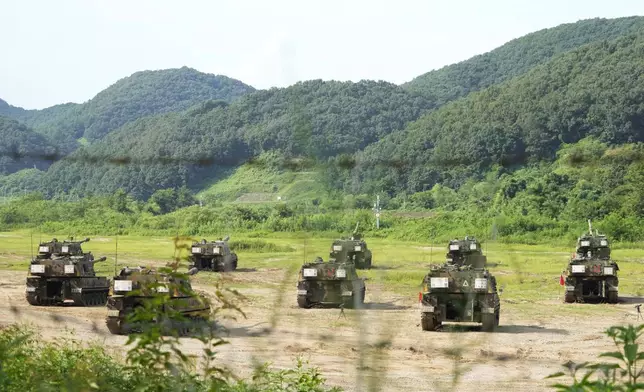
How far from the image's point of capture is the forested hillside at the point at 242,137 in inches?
131

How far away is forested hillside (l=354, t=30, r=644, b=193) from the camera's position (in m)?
3.57

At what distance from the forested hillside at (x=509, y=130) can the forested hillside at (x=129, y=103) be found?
4.46ft

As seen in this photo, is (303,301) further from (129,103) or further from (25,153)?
(25,153)

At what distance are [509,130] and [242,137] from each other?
3.49 feet

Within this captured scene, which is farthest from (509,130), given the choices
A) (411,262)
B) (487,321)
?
(411,262)

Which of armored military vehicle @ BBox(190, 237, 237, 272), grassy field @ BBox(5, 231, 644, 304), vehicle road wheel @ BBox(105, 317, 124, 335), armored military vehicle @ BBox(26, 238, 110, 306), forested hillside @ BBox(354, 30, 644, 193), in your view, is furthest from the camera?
armored military vehicle @ BBox(190, 237, 237, 272)

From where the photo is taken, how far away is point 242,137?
428 centimetres

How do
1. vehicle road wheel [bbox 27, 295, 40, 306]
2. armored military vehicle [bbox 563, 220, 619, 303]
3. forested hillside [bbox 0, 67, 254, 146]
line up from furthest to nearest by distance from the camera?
armored military vehicle [bbox 563, 220, 619, 303]
vehicle road wheel [bbox 27, 295, 40, 306]
forested hillside [bbox 0, 67, 254, 146]

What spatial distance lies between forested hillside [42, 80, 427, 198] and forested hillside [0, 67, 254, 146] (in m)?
0.51

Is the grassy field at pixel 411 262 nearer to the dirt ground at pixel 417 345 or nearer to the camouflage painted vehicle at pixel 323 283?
the camouflage painted vehicle at pixel 323 283

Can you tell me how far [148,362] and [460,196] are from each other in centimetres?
172

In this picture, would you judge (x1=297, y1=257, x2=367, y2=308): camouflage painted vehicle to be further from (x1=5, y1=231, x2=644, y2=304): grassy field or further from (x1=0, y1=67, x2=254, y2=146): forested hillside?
(x1=0, y1=67, x2=254, y2=146): forested hillside

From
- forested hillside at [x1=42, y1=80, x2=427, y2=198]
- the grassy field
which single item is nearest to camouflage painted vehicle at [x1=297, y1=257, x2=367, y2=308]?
the grassy field

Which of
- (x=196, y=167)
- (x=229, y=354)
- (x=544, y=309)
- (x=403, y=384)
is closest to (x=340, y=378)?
(x=403, y=384)
